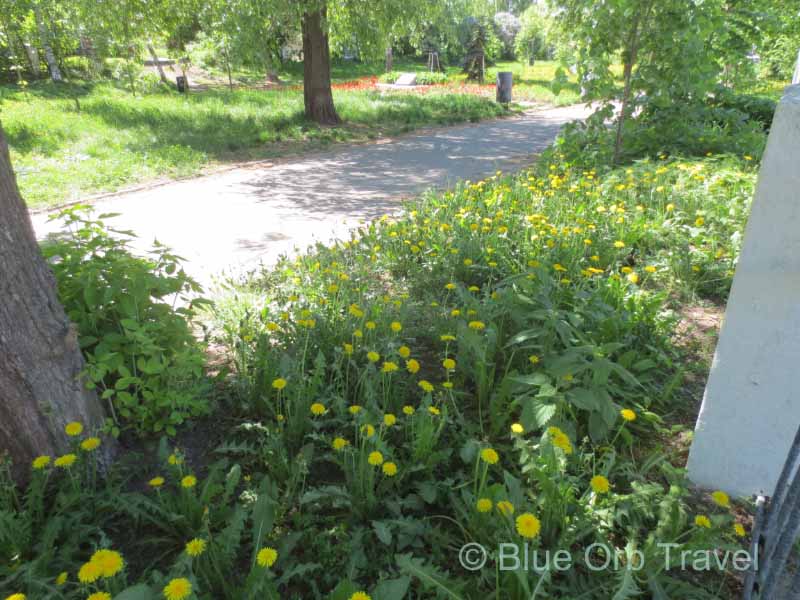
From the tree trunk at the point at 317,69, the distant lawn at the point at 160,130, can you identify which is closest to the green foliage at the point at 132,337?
the distant lawn at the point at 160,130

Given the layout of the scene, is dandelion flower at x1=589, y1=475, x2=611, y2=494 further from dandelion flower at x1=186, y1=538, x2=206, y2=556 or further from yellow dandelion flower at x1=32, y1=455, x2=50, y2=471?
yellow dandelion flower at x1=32, y1=455, x2=50, y2=471

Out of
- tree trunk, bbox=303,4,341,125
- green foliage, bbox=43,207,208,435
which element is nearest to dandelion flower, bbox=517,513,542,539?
green foliage, bbox=43,207,208,435

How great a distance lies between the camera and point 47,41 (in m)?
15.3

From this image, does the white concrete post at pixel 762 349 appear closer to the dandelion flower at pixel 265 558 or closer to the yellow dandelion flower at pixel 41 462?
the dandelion flower at pixel 265 558

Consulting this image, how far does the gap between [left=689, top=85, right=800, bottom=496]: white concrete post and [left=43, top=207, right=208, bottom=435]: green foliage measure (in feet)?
7.41

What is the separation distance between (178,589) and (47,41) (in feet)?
62.6

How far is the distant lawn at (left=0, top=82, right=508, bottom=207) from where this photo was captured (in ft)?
27.4

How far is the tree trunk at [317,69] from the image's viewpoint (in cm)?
1229

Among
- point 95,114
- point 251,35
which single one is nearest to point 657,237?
point 251,35

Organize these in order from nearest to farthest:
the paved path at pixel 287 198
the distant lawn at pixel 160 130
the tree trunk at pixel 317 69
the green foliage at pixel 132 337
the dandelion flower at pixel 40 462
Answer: the dandelion flower at pixel 40 462, the green foliage at pixel 132 337, the paved path at pixel 287 198, the distant lawn at pixel 160 130, the tree trunk at pixel 317 69

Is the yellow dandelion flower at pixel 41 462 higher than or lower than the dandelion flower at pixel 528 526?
lower

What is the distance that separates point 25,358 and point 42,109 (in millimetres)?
14023

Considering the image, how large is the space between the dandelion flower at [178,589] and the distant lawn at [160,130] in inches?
283

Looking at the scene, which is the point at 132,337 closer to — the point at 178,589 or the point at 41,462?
the point at 41,462
